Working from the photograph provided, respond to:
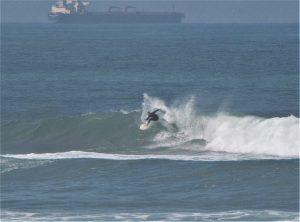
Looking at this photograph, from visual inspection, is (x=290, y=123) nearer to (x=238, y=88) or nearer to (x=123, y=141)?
(x=123, y=141)

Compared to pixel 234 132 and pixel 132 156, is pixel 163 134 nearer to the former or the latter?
pixel 234 132

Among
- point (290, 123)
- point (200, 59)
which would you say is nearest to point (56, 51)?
point (200, 59)

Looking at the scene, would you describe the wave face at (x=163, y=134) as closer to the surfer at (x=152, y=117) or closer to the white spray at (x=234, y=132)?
the white spray at (x=234, y=132)

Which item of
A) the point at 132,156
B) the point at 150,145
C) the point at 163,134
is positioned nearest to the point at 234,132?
the point at 163,134

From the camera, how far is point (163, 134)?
149 feet

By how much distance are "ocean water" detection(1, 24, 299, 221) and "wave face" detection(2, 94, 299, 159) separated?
5 cm

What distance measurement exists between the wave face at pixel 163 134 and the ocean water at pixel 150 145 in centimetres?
5

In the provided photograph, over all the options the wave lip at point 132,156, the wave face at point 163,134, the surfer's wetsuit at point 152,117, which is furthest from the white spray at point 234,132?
the wave lip at point 132,156

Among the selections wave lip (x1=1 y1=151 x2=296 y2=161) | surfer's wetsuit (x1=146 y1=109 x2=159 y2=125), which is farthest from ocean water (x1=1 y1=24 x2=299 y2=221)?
surfer's wetsuit (x1=146 y1=109 x2=159 y2=125)

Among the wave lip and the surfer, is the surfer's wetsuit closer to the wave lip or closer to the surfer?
the surfer

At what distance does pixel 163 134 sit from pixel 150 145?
135 cm

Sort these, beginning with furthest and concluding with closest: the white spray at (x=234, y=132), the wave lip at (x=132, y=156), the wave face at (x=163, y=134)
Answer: the wave face at (x=163, y=134) → the white spray at (x=234, y=132) → the wave lip at (x=132, y=156)

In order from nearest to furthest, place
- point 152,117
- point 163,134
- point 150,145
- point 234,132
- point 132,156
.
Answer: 1. point 132,156
2. point 234,132
3. point 150,145
4. point 163,134
5. point 152,117

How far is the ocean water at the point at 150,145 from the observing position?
1251 inches
